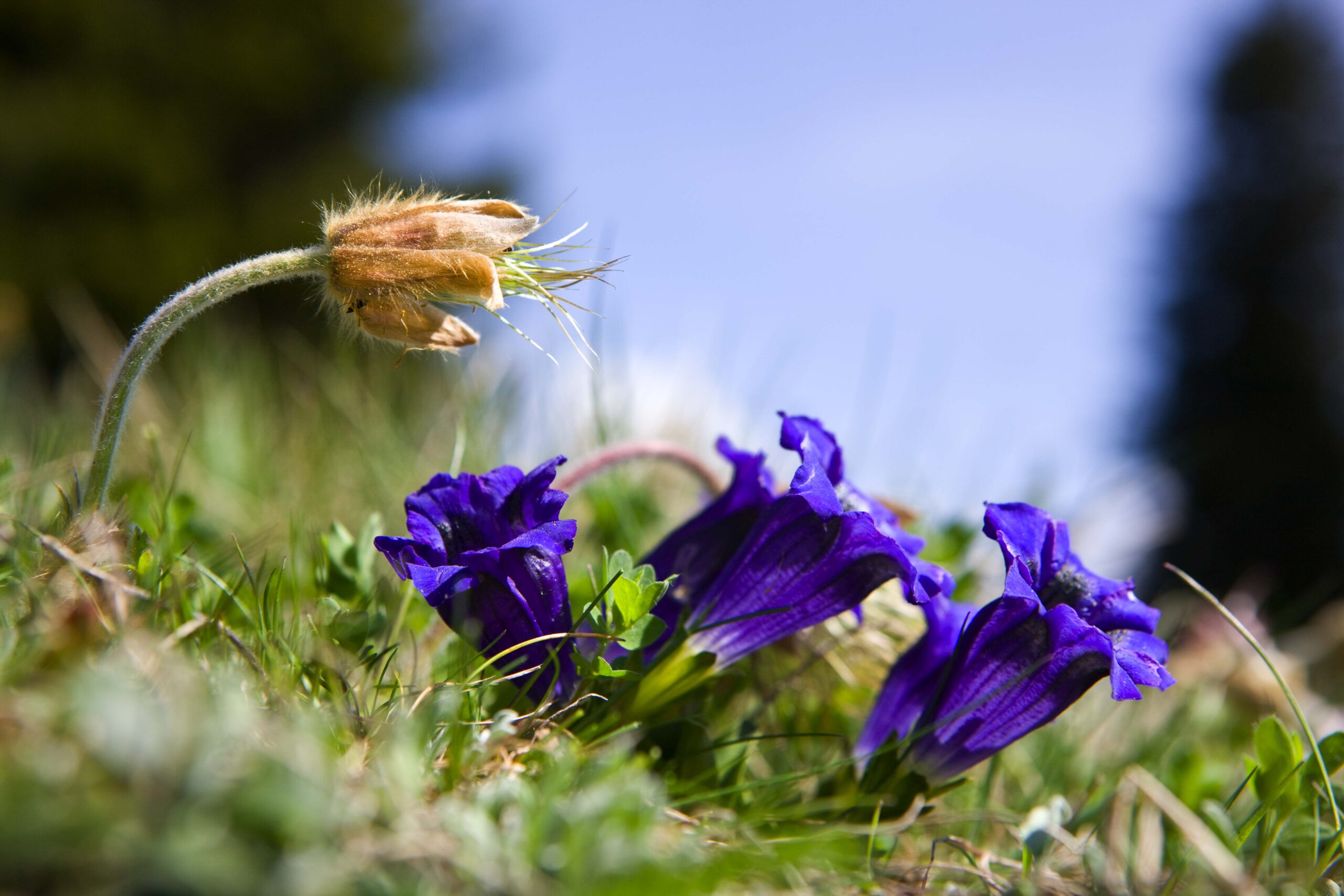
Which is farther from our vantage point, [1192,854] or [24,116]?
[24,116]

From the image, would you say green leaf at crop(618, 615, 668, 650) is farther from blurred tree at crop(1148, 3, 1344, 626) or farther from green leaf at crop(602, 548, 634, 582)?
blurred tree at crop(1148, 3, 1344, 626)

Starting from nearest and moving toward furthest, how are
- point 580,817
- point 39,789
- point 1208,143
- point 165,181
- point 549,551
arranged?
point 39,789, point 580,817, point 549,551, point 165,181, point 1208,143

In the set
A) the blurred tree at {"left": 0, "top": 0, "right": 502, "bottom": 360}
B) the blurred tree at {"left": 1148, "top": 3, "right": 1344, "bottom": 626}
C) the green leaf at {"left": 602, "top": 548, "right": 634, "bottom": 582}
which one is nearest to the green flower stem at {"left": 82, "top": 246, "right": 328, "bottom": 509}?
the green leaf at {"left": 602, "top": 548, "right": 634, "bottom": 582}

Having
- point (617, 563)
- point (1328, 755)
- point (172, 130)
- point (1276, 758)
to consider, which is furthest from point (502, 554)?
point (172, 130)

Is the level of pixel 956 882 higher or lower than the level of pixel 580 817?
lower

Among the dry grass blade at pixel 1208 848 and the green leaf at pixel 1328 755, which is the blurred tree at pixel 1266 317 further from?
the dry grass blade at pixel 1208 848

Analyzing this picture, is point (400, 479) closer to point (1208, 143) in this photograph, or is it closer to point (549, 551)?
point (549, 551)

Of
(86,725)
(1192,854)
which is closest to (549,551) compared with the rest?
(86,725)

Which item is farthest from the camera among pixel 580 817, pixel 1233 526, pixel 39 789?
pixel 1233 526

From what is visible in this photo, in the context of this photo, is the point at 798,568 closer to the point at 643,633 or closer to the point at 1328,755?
the point at 643,633
